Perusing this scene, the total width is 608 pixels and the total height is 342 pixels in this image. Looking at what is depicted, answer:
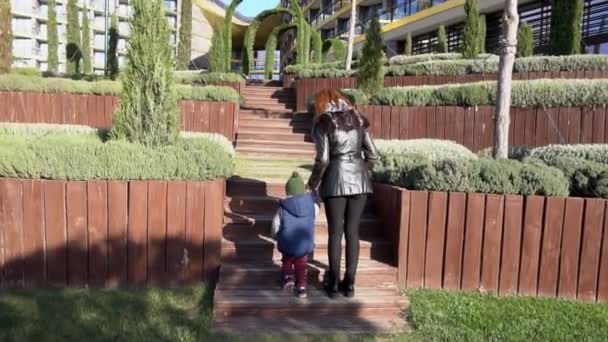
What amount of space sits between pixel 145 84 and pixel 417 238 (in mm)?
3102

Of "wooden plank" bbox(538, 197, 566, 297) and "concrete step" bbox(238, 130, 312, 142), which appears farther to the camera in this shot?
"concrete step" bbox(238, 130, 312, 142)

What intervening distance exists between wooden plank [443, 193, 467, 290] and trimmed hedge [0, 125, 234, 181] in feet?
7.47

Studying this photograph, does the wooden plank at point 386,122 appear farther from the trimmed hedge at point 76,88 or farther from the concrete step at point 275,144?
the trimmed hedge at point 76,88

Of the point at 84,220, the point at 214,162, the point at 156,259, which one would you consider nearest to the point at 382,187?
the point at 214,162

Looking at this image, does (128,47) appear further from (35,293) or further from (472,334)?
(472,334)

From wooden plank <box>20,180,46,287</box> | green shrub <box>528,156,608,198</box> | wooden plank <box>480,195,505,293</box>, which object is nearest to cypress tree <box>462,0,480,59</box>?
green shrub <box>528,156,608,198</box>

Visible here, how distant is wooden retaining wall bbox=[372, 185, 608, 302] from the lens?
4.17m

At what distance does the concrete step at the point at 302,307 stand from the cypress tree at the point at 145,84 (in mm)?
1833

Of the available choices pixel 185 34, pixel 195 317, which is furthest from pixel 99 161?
pixel 185 34

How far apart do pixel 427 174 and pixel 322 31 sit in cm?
4439

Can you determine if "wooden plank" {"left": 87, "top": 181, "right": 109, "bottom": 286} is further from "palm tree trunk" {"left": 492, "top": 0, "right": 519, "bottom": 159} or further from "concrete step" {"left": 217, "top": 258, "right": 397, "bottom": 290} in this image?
"palm tree trunk" {"left": 492, "top": 0, "right": 519, "bottom": 159}

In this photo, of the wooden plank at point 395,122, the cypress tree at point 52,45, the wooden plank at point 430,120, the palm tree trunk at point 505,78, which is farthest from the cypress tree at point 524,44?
the cypress tree at point 52,45

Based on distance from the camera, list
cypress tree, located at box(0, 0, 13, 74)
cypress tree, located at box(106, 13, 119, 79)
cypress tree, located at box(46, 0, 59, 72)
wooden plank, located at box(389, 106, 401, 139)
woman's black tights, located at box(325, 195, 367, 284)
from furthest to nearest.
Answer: cypress tree, located at box(46, 0, 59, 72), cypress tree, located at box(106, 13, 119, 79), cypress tree, located at box(0, 0, 13, 74), wooden plank, located at box(389, 106, 401, 139), woman's black tights, located at box(325, 195, 367, 284)

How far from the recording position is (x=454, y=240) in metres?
4.31
